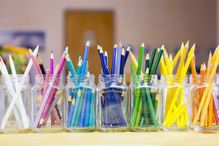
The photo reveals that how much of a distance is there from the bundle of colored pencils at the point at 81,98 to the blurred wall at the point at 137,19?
11.9ft

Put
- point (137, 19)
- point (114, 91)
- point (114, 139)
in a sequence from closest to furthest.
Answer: point (114, 139), point (114, 91), point (137, 19)

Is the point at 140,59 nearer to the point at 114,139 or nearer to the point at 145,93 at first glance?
the point at 145,93

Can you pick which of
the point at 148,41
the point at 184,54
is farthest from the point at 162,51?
the point at 148,41

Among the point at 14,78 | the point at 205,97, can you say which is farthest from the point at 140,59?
the point at 14,78

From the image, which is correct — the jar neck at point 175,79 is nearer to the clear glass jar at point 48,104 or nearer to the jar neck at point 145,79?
the jar neck at point 145,79

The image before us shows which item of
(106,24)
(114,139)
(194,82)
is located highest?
(106,24)

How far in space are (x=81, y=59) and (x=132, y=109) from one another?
138mm

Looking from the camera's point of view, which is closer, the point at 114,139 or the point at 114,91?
the point at 114,139

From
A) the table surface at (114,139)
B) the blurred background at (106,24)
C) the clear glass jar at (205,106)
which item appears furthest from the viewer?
the blurred background at (106,24)

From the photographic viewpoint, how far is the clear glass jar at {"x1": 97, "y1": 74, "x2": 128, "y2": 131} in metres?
0.73

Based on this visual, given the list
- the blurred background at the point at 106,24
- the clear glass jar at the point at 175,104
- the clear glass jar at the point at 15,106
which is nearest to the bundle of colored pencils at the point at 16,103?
the clear glass jar at the point at 15,106

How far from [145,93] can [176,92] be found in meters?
0.06

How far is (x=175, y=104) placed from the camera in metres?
0.75

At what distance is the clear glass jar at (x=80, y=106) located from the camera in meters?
0.73
